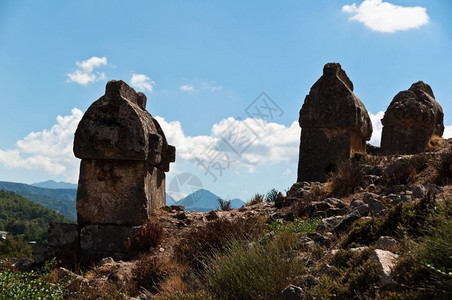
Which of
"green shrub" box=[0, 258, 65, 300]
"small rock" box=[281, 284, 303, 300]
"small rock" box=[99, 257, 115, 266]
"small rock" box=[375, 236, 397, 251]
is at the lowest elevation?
"green shrub" box=[0, 258, 65, 300]

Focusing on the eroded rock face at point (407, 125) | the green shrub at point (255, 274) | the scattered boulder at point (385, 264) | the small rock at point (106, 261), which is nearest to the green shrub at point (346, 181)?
the green shrub at point (255, 274)

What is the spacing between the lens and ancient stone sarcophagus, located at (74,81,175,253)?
8.18m

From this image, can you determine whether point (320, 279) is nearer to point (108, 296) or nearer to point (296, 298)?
point (296, 298)

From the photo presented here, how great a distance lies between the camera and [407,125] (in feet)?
41.0

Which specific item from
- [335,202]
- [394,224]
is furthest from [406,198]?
[335,202]

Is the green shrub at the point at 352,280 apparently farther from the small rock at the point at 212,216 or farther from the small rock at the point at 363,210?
the small rock at the point at 212,216

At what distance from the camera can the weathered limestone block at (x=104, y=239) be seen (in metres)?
8.19

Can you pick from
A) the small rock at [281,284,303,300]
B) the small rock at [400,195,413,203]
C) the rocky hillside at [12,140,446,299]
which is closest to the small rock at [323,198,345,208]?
the rocky hillside at [12,140,446,299]

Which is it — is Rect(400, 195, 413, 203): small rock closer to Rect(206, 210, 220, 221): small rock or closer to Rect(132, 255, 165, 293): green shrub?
Rect(132, 255, 165, 293): green shrub

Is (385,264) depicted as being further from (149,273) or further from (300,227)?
(149,273)

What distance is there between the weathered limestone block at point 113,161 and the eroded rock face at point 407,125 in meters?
6.50

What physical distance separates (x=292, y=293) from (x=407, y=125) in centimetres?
916

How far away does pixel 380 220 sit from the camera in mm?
5438

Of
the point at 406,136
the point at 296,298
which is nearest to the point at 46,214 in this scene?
→ the point at 406,136
